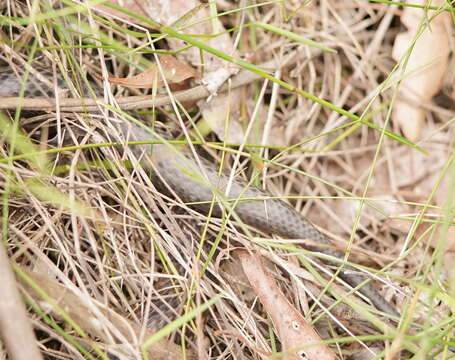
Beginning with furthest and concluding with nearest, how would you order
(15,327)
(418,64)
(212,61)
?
(418,64), (212,61), (15,327)

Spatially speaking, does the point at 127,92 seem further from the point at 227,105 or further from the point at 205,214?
the point at 205,214

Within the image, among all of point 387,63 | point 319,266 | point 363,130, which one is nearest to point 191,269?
point 319,266

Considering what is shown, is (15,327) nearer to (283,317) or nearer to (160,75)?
(283,317)

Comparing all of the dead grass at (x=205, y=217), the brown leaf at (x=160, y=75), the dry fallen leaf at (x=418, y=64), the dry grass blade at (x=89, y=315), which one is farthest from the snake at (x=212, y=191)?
the dry fallen leaf at (x=418, y=64)

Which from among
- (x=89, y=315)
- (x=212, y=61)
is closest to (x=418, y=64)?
(x=212, y=61)

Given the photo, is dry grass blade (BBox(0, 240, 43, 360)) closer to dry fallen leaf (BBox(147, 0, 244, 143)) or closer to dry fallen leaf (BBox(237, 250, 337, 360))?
dry fallen leaf (BBox(237, 250, 337, 360))

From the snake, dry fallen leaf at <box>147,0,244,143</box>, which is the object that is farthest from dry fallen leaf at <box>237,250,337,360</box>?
dry fallen leaf at <box>147,0,244,143</box>

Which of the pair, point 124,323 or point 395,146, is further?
point 395,146
